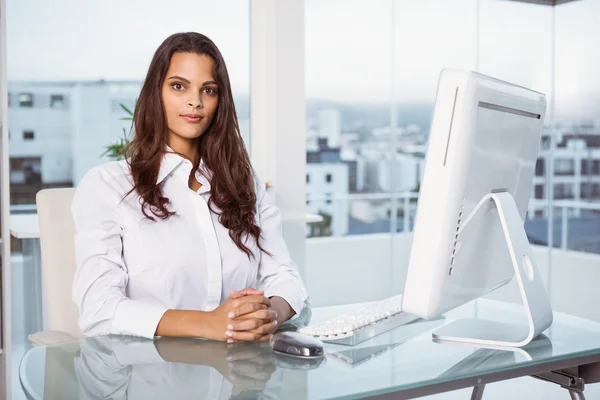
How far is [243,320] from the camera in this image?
Result: 1513 millimetres

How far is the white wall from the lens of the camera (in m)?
6.95

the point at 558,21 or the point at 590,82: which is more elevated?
the point at 558,21

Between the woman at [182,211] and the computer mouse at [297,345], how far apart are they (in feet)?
1.07

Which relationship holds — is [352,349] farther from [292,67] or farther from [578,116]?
[578,116]

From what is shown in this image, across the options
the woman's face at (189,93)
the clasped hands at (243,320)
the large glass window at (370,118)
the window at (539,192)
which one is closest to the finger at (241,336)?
the clasped hands at (243,320)

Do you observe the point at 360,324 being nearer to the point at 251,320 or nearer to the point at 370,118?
the point at 251,320

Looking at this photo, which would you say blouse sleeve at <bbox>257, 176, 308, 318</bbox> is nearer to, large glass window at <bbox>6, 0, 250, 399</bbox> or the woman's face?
the woman's face

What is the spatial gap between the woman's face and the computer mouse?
71 cm

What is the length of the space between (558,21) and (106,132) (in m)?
4.30

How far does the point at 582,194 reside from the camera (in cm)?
733

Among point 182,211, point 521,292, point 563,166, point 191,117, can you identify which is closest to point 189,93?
point 191,117

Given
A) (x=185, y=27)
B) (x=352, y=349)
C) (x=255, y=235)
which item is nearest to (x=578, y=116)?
(x=185, y=27)

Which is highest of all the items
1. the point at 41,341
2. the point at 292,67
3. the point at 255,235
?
the point at 292,67

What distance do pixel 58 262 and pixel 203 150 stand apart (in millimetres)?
486
